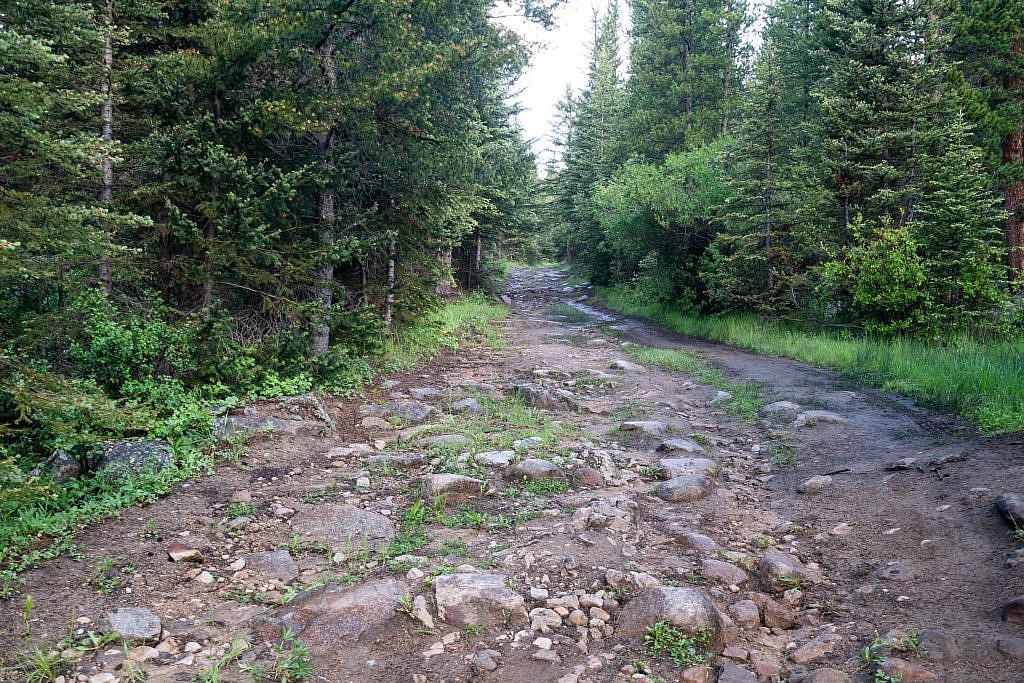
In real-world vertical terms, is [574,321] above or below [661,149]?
below

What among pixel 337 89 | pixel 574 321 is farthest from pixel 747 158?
pixel 337 89

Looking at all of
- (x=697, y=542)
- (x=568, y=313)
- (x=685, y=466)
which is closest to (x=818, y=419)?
(x=685, y=466)

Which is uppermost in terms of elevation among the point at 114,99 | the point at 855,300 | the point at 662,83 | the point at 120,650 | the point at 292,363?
the point at 662,83

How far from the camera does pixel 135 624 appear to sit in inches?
139

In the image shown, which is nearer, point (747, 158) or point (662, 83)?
point (747, 158)

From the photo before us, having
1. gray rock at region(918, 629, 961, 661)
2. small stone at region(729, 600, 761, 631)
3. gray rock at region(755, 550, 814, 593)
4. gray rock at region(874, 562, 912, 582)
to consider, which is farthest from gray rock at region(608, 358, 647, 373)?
gray rock at region(918, 629, 961, 661)

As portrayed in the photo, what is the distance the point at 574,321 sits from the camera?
71.5ft

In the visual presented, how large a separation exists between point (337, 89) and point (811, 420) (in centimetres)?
808

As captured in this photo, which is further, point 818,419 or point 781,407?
point 781,407

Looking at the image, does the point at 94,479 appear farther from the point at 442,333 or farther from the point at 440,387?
the point at 442,333

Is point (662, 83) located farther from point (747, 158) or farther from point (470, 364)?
point (470, 364)

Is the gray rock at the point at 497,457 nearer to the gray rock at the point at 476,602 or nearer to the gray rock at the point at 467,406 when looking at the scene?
the gray rock at the point at 467,406

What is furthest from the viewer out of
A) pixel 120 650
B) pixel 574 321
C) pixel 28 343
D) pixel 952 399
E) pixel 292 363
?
pixel 574 321

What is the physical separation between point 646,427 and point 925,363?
5.11m
